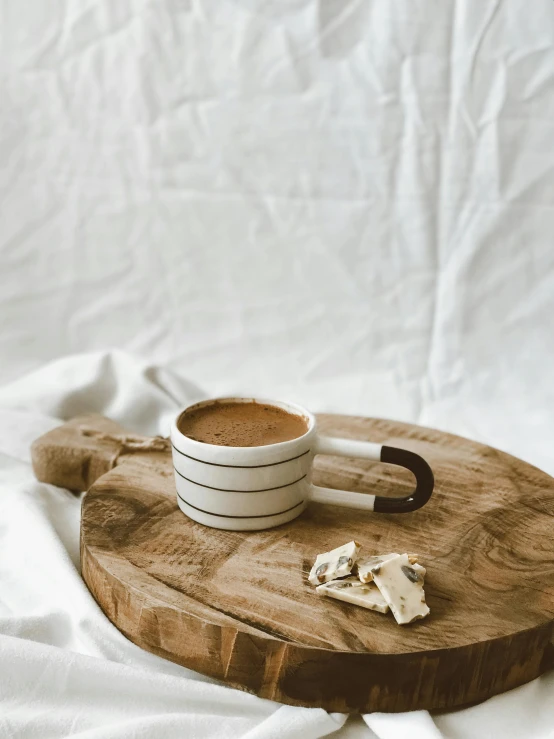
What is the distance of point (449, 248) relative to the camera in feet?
7.27

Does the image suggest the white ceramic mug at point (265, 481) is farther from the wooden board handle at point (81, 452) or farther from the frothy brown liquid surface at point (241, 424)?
the wooden board handle at point (81, 452)

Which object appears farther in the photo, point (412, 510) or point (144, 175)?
point (144, 175)

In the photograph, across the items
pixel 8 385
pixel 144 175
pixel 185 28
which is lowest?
pixel 8 385

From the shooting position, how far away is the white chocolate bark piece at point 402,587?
1.09 m

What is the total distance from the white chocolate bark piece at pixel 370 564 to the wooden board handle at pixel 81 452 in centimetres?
50

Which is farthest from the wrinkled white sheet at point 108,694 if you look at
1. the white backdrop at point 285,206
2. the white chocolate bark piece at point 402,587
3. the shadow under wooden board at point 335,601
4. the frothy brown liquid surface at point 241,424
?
the white backdrop at point 285,206

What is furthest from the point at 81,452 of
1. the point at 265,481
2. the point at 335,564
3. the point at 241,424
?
the point at 335,564

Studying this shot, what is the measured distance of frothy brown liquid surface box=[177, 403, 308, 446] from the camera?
51.7 inches

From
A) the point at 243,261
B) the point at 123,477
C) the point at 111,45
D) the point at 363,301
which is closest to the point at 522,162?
the point at 363,301

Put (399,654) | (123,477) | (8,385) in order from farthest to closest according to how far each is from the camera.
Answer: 1. (8,385)
2. (123,477)
3. (399,654)

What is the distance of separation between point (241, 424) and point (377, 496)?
24cm

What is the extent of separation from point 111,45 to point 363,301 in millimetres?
925

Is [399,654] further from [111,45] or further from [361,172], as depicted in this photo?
[111,45]

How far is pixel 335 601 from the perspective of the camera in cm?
114
